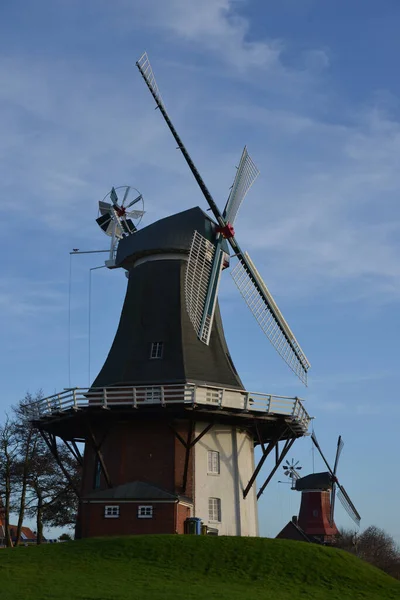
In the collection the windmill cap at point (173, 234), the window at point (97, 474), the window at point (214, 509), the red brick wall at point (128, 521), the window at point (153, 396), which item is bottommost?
the red brick wall at point (128, 521)

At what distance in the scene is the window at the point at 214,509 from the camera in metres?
32.2

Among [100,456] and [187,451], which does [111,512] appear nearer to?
[100,456]

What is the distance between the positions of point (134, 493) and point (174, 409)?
11.9 feet

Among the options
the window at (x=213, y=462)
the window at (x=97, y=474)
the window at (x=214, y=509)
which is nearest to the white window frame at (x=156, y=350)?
the window at (x=213, y=462)

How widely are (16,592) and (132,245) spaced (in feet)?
65.3

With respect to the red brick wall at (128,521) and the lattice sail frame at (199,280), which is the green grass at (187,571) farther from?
the lattice sail frame at (199,280)

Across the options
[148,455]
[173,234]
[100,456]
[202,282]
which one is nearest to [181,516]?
[148,455]

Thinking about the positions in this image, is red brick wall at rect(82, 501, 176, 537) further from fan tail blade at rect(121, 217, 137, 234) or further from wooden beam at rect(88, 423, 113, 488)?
fan tail blade at rect(121, 217, 137, 234)

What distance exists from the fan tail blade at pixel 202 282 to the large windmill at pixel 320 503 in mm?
35103

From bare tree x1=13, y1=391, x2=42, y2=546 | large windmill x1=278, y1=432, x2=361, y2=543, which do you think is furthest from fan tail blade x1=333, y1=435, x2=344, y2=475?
bare tree x1=13, y1=391, x2=42, y2=546

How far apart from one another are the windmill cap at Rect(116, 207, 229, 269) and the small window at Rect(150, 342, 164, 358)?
4.51 metres

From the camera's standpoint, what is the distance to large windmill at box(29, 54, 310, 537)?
30828 mm

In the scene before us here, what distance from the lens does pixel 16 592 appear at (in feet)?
64.4

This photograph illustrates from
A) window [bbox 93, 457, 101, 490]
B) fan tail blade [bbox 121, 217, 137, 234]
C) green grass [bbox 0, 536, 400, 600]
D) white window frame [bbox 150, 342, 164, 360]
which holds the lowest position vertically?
green grass [bbox 0, 536, 400, 600]
